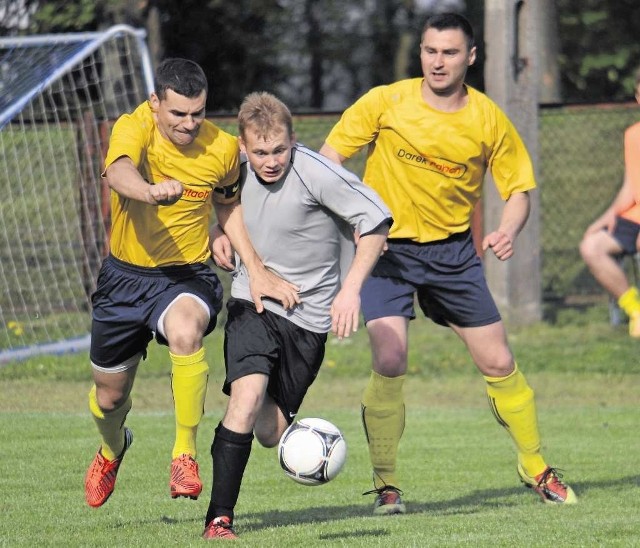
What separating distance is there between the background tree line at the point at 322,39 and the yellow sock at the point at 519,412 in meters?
11.8

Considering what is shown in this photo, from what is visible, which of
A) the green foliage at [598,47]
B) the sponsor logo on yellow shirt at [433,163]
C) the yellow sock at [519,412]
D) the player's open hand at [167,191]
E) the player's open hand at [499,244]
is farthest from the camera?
the green foliage at [598,47]

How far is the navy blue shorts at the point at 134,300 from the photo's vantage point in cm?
628

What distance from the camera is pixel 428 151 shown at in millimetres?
6684

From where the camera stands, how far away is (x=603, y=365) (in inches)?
477

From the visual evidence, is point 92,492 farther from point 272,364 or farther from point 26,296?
point 26,296

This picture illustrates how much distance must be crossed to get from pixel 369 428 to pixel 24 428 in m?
3.39

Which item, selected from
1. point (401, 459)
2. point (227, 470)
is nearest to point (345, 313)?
point (227, 470)

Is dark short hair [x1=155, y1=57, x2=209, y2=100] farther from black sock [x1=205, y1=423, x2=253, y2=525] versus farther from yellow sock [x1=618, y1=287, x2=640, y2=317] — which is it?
yellow sock [x1=618, y1=287, x2=640, y2=317]

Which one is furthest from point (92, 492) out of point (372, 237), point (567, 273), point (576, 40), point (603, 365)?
point (576, 40)

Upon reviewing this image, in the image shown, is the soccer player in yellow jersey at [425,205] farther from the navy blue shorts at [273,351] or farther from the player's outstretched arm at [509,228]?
the navy blue shorts at [273,351]

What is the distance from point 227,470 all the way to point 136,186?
4.06ft

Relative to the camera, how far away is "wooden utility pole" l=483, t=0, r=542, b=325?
13.4 metres

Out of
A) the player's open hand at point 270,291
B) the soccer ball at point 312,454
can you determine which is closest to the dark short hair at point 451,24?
the player's open hand at point 270,291

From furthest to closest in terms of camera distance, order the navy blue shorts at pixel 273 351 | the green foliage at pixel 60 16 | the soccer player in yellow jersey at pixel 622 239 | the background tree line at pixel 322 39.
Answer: the background tree line at pixel 322 39, the green foliage at pixel 60 16, the soccer player in yellow jersey at pixel 622 239, the navy blue shorts at pixel 273 351
